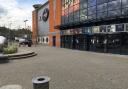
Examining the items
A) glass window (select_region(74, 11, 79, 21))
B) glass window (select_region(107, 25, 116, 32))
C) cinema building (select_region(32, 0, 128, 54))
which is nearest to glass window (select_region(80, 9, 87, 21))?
cinema building (select_region(32, 0, 128, 54))

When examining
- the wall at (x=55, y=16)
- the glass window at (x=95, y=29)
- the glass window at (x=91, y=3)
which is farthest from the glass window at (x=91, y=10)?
the wall at (x=55, y=16)

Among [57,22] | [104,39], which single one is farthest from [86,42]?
[57,22]

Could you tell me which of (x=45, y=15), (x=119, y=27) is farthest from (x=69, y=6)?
(x=45, y=15)

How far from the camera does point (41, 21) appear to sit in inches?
2473

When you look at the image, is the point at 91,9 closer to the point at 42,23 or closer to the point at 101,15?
the point at 101,15

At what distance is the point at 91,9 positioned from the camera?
30672mm

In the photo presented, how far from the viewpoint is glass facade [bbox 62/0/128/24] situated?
83.0 feet

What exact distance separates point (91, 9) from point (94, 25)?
2604 mm

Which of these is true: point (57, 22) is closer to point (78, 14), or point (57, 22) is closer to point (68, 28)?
point (68, 28)

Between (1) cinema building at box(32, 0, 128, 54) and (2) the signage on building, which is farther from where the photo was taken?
(2) the signage on building

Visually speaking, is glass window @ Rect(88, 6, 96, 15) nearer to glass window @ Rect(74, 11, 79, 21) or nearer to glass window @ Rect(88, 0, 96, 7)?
glass window @ Rect(88, 0, 96, 7)

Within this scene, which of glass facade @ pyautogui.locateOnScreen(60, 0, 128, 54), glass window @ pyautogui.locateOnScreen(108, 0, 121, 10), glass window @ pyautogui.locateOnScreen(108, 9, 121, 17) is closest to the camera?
glass facade @ pyautogui.locateOnScreen(60, 0, 128, 54)

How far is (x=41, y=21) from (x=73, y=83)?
54236 mm

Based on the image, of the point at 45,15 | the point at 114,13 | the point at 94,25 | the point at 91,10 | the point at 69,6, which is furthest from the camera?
the point at 45,15
